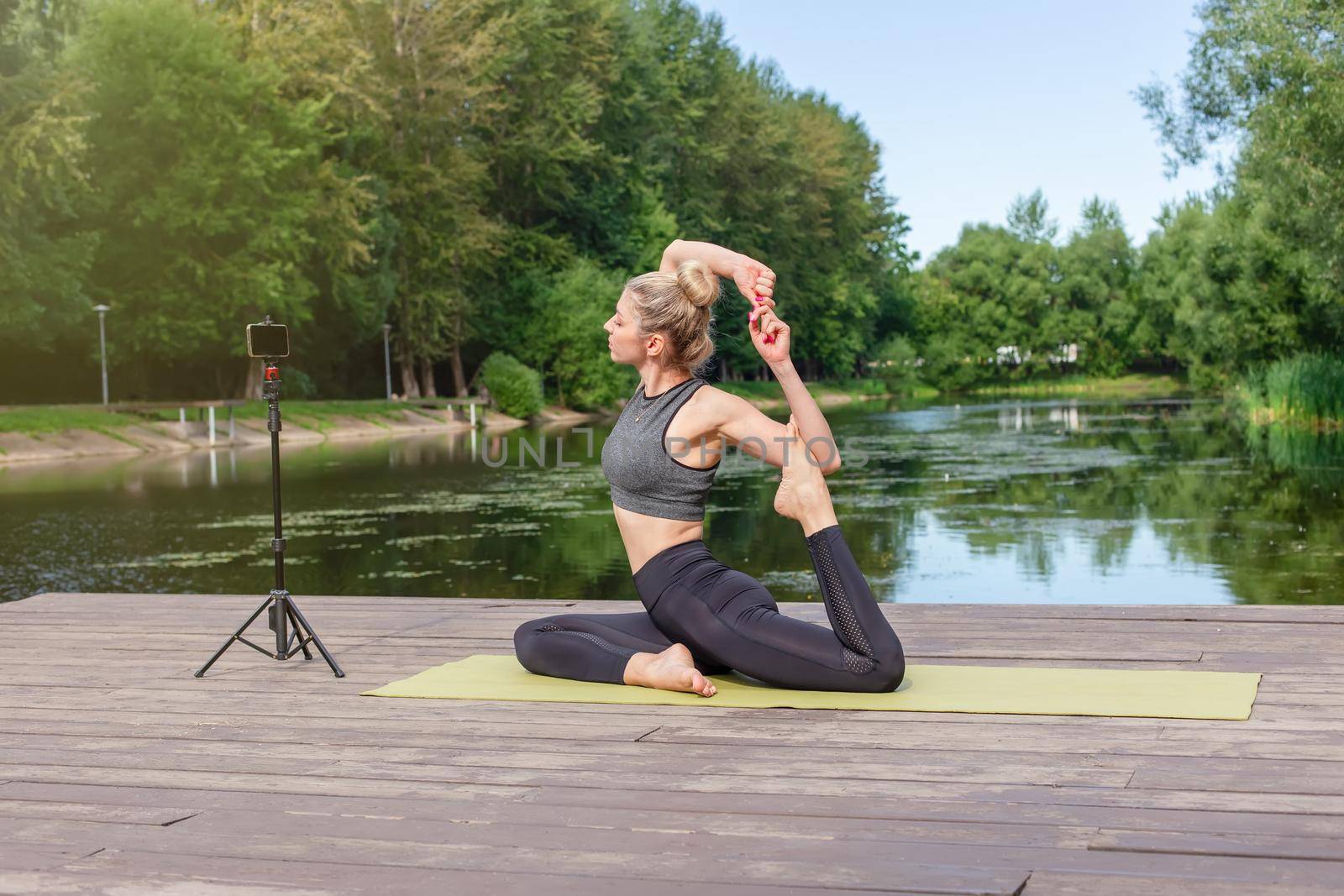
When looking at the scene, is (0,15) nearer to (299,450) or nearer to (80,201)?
(80,201)

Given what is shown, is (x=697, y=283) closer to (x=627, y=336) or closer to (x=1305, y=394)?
(x=627, y=336)

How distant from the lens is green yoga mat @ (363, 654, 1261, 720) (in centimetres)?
411

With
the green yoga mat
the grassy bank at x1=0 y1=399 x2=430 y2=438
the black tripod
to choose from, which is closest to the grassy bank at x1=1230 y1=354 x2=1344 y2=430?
the grassy bank at x1=0 y1=399 x2=430 y2=438

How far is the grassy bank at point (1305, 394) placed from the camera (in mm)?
26844

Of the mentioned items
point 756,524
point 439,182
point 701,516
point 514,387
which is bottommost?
point 756,524

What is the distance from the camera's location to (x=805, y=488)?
433 centimetres

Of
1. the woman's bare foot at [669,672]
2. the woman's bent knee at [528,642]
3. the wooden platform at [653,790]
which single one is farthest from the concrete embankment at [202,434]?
the woman's bare foot at [669,672]

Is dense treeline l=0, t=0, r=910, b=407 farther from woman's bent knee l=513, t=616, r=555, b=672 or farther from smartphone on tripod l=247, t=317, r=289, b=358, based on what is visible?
woman's bent knee l=513, t=616, r=555, b=672

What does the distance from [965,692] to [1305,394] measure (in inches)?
999

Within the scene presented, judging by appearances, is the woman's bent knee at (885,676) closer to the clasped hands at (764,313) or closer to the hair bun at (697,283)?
the clasped hands at (764,313)

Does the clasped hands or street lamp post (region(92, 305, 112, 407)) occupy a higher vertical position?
street lamp post (region(92, 305, 112, 407))

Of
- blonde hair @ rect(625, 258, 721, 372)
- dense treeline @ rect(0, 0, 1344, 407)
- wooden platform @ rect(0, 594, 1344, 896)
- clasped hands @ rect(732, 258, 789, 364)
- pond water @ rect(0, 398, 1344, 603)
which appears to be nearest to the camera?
wooden platform @ rect(0, 594, 1344, 896)

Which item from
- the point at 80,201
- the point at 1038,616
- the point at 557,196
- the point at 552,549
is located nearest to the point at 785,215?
the point at 557,196

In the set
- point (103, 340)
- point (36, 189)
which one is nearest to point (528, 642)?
point (103, 340)
